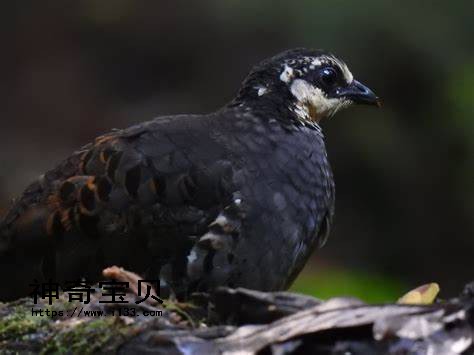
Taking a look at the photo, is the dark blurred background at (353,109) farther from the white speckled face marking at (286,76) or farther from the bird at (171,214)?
the bird at (171,214)

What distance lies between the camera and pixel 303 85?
573 cm

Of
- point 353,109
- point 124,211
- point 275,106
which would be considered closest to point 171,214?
point 124,211

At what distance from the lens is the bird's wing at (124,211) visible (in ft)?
16.3

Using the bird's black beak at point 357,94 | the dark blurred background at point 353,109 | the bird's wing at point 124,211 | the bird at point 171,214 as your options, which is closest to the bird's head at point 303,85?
the bird's black beak at point 357,94

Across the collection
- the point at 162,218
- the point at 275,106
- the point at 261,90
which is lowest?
the point at 162,218

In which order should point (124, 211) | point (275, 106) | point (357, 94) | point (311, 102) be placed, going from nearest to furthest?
point (124, 211)
point (275, 106)
point (311, 102)
point (357, 94)

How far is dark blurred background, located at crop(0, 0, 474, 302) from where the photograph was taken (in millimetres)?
11398

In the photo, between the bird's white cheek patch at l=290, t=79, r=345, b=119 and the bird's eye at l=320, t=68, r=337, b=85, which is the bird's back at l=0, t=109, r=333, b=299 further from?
the bird's eye at l=320, t=68, r=337, b=85

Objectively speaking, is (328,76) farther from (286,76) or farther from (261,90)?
(261,90)

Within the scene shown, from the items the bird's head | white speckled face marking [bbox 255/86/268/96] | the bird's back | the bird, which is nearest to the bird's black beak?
the bird's head

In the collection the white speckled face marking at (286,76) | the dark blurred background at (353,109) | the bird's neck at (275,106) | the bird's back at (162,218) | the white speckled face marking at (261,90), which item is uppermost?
the dark blurred background at (353,109)

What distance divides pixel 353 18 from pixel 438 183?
1919 millimetres

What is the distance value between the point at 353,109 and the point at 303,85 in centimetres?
592

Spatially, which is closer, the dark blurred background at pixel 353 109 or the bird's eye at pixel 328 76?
the bird's eye at pixel 328 76
